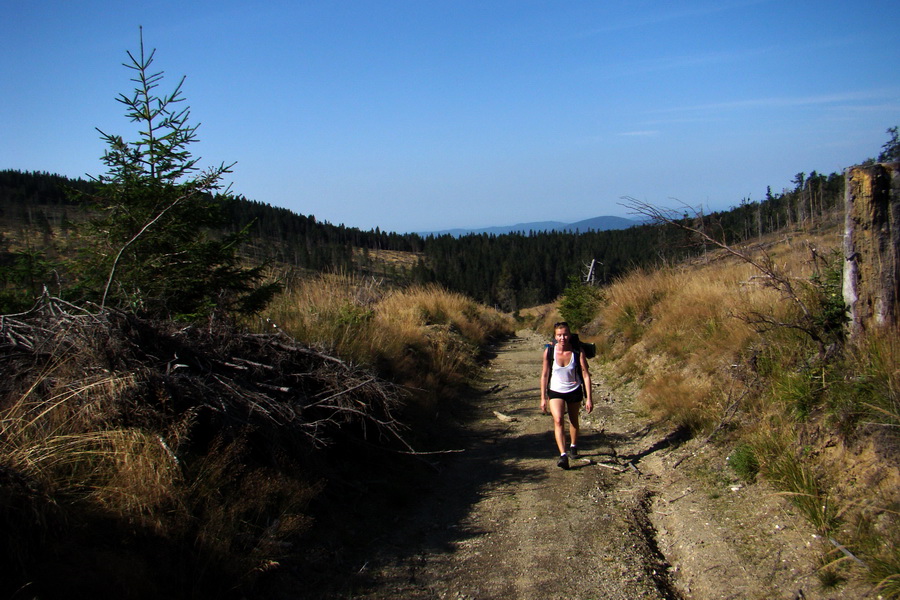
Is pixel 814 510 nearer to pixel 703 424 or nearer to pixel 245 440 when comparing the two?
pixel 703 424

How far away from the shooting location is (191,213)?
6461 millimetres

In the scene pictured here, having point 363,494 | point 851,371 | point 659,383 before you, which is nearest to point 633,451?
point 659,383

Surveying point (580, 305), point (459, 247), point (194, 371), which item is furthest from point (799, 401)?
point (459, 247)

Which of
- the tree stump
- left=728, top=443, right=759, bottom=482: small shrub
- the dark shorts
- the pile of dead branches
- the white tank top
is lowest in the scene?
left=728, top=443, right=759, bottom=482: small shrub

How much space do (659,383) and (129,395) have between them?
20.0ft

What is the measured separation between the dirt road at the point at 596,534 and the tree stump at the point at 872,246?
167cm

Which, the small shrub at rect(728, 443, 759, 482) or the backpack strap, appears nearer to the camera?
the small shrub at rect(728, 443, 759, 482)

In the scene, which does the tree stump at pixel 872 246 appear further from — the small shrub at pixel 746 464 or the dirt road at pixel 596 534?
the dirt road at pixel 596 534

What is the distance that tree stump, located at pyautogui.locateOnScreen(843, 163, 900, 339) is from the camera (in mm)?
4324

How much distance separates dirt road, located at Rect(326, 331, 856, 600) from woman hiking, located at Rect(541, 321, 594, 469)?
427mm

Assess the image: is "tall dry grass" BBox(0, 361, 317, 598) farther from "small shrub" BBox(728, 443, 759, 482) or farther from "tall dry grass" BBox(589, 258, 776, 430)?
"tall dry grass" BBox(589, 258, 776, 430)

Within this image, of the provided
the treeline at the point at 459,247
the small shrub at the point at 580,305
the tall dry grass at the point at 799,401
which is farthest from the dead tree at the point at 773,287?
the treeline at the point at 459,247

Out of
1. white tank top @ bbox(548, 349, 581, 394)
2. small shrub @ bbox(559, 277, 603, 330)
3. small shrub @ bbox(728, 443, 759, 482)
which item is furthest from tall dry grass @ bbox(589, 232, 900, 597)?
small shrub @ bbox(559, 277, 603, 330)

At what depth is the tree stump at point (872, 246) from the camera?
4324mm
